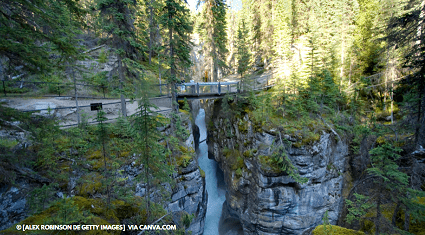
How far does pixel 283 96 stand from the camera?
1540 cm

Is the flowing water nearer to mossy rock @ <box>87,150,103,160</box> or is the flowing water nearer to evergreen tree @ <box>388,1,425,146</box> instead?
mossy rock @ <box>87,150,103,160</box>

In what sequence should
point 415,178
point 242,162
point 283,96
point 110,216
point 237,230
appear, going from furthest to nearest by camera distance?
point 237,230 → point 242,162 → point 283,96 → point 415,178 → point 110,216

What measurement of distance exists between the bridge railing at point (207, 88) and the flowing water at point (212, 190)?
10.3 metres

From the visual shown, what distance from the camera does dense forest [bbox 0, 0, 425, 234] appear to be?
552 centimetres

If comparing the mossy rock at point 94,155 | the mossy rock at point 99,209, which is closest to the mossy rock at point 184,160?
the mossy rock at point 94,155

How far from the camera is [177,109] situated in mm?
14258

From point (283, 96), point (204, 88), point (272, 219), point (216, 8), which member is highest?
point (216, 8)

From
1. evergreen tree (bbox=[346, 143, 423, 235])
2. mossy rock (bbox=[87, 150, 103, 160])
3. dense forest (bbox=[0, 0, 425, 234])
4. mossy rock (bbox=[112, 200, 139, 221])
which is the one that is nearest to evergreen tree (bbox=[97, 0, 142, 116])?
dense forest (bbox=[0, 0, 425, 234])

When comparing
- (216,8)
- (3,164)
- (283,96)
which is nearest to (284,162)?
(283,96)

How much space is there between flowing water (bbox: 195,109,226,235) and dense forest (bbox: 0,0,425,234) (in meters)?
6.14

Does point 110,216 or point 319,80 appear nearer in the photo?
point 110,216

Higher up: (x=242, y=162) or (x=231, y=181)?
(x=242, y=162)

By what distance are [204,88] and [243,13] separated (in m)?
27.4

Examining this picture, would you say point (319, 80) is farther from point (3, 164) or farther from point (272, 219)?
point (3, 164)
